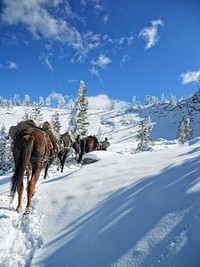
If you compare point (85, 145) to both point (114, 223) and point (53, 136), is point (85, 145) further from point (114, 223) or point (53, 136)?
point (114, 223)

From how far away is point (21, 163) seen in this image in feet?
19.0

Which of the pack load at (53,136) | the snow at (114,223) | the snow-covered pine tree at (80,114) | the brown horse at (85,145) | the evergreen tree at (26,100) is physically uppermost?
the evergreen tree at (26,100)

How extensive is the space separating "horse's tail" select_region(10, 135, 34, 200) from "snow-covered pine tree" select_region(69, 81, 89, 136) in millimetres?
25590

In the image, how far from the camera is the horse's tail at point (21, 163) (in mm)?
5684

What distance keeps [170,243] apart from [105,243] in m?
1.09

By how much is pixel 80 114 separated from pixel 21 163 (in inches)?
1072

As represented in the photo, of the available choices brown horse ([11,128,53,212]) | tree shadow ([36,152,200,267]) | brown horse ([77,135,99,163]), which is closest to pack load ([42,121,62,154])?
brown horse ([11,128,53,212])

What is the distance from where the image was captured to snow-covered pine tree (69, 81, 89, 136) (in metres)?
32.1

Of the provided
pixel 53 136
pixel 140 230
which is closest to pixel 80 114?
pixel 53 136

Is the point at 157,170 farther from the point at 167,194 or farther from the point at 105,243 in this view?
the point at 105,243

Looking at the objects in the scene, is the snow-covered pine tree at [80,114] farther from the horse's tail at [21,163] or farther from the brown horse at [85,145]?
the horse's tail at [21,163]

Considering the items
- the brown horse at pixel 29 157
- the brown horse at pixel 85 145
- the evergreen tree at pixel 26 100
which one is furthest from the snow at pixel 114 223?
the evergreen tree at pixel 26 100

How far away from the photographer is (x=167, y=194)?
14.2 feet

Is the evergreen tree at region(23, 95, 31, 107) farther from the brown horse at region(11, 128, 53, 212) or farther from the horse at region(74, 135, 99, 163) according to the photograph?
the brown horse at region(11, 128, 53, 212)
